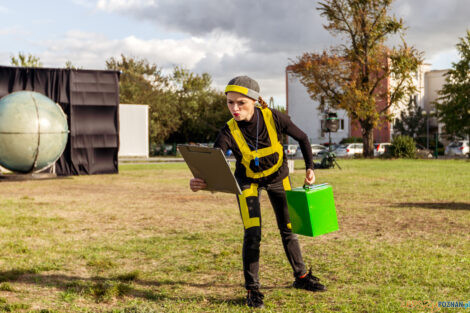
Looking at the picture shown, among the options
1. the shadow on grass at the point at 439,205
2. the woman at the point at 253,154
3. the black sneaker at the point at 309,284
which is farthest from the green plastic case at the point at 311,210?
the shadow on grass at the point at 439,205

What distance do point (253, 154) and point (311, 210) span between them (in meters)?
0.73

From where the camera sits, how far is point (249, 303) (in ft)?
14.3

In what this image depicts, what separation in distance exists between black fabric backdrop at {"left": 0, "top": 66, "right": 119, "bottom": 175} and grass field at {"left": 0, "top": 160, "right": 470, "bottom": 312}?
9.15 metres

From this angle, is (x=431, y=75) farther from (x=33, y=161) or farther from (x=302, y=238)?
(x=302, y=238)

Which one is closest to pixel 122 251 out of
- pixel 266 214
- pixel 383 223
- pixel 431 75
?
pixel 266 214

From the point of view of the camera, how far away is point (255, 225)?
14.8ft

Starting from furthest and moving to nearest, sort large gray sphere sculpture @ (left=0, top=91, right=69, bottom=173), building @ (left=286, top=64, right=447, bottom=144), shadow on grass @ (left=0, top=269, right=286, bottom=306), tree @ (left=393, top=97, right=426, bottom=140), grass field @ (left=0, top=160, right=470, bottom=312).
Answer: building @ (left=286, top=64, right=447, bottom=144)
tree @ (left=393, top=97, right=426, bottom=140)
large gray sphere sculpture @ (left=0, top=91, right=69, bottom=173)
shadow on grass @ (left=0, top=269, right=286, bottom=306)
grass field @ (left=0, top=160, right=470, bottom=312)

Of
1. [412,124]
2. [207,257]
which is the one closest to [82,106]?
[207,257]

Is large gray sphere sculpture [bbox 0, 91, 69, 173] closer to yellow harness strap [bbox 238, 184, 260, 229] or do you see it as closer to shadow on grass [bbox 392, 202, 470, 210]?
shadow on grass [bbox 392, 202, 470, 210]

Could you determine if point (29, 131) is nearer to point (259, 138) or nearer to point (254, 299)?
point (259, 138)

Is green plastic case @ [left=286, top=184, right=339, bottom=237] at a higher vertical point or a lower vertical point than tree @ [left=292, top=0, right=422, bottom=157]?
lower

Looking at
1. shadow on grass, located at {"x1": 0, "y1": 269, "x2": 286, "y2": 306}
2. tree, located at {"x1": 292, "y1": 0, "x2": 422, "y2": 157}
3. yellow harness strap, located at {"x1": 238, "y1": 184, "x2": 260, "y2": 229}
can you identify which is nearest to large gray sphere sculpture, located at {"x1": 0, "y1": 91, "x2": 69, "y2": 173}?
shadow on grass, located at {"x1": 0, "y1": 269, "x2": 286, "y2": 306}

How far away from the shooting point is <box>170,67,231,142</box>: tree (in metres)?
60.8

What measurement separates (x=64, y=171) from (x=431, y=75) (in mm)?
54673
